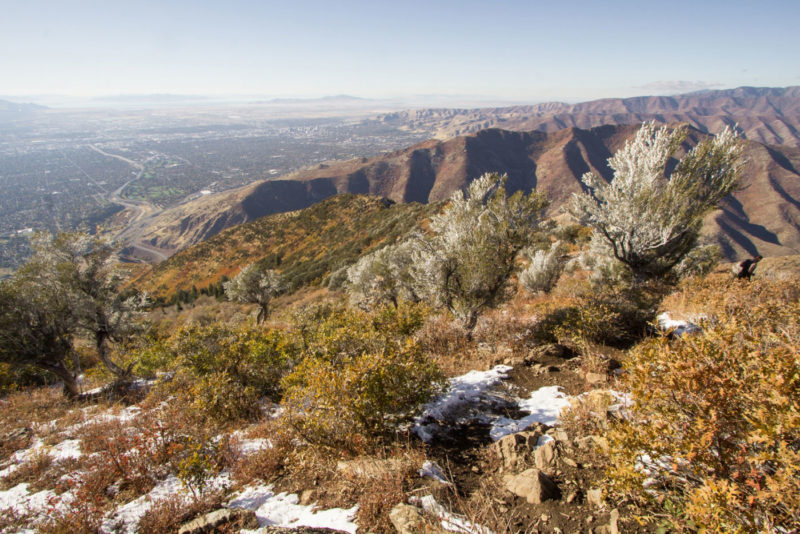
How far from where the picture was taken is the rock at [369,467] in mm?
4566

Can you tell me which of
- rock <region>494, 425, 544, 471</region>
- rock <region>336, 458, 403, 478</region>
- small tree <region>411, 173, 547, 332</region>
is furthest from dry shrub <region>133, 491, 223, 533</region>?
small tree <region>411, 173, 547, 332</region>

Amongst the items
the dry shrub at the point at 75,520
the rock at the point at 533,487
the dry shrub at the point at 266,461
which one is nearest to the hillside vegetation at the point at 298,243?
the dry shrub at the point at 266,461

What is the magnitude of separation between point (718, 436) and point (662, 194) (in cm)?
1151

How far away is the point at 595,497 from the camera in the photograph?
3828 mm

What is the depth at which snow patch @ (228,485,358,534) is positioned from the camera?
164 inches

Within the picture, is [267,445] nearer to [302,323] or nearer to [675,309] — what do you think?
[302,323]

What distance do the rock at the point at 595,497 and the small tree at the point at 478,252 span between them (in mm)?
7336

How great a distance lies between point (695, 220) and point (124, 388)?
64.4 ft

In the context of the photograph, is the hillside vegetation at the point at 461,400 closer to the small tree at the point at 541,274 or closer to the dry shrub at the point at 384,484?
the dry shrub at the point at 384,484

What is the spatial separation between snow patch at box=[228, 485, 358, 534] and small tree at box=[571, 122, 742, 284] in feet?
41.0

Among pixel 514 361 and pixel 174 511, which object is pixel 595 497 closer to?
pixel 514 361

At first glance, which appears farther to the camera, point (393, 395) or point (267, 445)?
point (267, 445)

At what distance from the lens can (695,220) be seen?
464 inches

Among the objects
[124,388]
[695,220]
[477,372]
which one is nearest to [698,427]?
[477,372]
